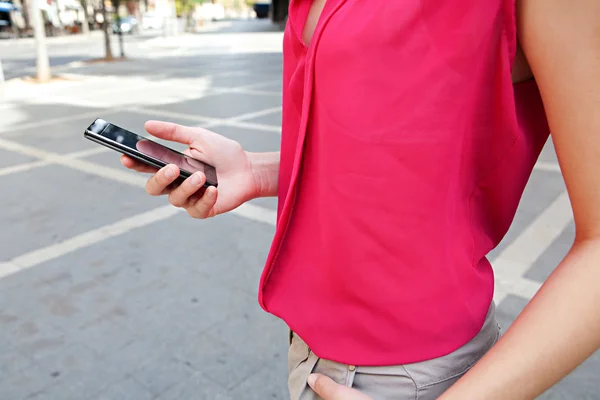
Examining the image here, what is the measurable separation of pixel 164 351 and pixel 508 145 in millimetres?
2242

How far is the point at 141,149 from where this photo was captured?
3.09 ft

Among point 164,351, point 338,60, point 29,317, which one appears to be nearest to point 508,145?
point 338,60

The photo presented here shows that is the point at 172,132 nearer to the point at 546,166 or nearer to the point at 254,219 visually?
the point at 254,219

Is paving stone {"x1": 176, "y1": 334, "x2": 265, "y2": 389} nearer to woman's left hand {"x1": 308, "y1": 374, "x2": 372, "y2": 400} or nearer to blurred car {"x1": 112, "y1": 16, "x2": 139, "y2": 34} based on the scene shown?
woman's left hand {"x1": 308, "y1": 374, "x2": 372, "y2": 400}

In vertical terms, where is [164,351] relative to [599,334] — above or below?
below

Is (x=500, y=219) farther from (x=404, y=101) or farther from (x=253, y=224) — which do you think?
(x=253, y=224)

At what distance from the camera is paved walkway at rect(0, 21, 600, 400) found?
2.42m

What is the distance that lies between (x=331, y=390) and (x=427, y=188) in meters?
0.30

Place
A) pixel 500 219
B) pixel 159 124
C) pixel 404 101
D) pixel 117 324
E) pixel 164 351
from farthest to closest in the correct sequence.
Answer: pixel 117 324 < pixel 164 351 < pixel 159 124 < pixel 500 219 < pixel 404 101

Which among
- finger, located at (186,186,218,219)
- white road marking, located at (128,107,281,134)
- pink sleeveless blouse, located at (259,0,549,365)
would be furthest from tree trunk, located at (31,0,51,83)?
pink sleeveless blouse, located at (259,0,549,365)

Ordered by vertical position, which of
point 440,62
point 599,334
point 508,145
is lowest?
point 599,334

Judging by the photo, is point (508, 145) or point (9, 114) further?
point (9, 114)

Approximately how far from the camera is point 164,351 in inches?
102

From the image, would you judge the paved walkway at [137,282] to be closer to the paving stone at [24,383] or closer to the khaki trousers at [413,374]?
the paving stone at [24,383]
